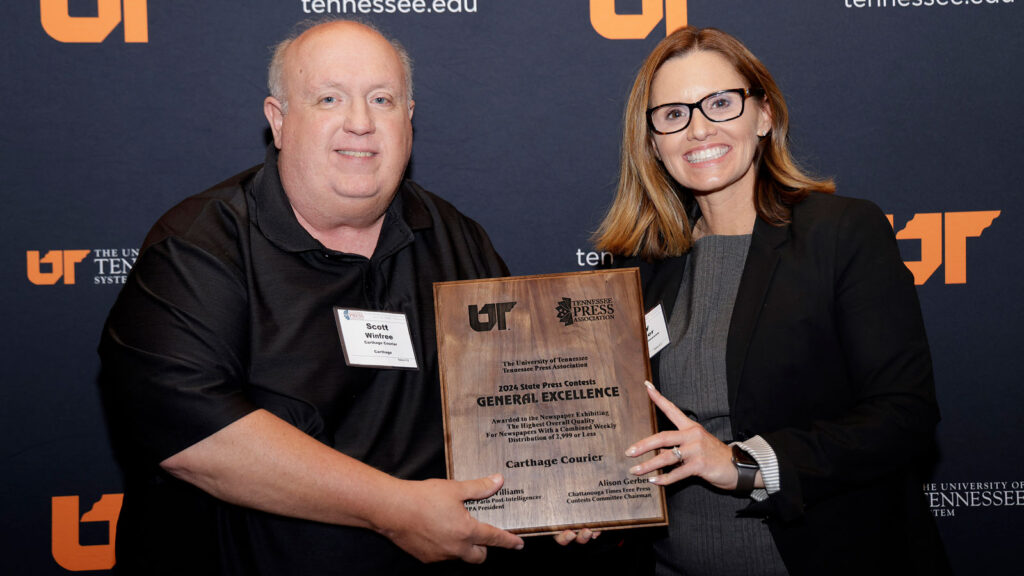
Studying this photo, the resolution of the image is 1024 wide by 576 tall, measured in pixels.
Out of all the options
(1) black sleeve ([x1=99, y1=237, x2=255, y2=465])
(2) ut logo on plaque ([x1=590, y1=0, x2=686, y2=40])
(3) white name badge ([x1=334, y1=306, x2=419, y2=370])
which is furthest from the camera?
(2) ut logo on plaque ([x1=590, y1=0, x2=686, y2=40])

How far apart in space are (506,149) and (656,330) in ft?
3.44

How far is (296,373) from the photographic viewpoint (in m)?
1.74

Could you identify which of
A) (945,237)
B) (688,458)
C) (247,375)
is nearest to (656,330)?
(688,458)

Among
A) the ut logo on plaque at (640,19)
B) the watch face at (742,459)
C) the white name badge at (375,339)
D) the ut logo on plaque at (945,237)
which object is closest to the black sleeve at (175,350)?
the white name badge at (375,339)

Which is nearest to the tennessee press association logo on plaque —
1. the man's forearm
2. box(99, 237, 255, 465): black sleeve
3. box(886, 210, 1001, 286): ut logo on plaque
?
the man's forearm

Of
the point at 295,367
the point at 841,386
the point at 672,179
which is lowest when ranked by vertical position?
the point at 841,386

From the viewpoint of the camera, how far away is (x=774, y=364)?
1.77 m

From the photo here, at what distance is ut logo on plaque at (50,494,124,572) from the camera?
262 centimetres

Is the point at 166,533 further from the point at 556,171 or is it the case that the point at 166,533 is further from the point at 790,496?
the point at 556,171

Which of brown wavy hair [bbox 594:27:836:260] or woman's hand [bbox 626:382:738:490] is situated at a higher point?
brown wavy hair [bbox 594:27:836:260]

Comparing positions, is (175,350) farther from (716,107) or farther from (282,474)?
(716,107)

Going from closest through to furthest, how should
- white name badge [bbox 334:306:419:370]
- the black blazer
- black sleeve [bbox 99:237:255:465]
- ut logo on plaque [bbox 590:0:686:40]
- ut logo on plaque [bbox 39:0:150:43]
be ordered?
1. black sleeve [bbox 99:237:255:465]
2. the black blazer
3. white name badge [bbox 334:306:419:370]
4. ut logo on plaque [bbox 39:0:150:43]
5. ut logo on plaque [bbox 590:0:686:40]

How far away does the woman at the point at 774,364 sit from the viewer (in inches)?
66.1

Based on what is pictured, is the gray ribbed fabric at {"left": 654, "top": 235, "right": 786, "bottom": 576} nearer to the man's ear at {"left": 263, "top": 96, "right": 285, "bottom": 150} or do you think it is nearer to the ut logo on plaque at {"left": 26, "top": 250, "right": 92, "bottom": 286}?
the man's ear at {"left": 263, "top": 96, "right": 285, "bottom": 150}
